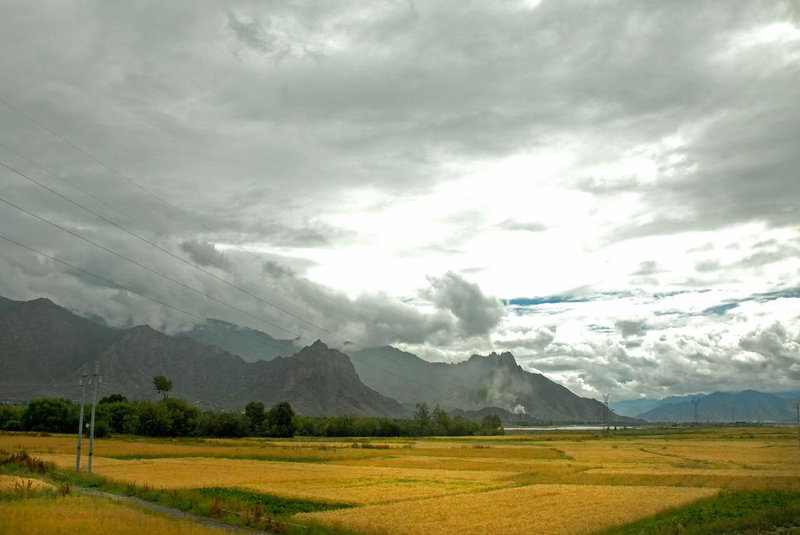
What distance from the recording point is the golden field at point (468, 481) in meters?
42.3

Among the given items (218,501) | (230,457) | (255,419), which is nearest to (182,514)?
(218,501)

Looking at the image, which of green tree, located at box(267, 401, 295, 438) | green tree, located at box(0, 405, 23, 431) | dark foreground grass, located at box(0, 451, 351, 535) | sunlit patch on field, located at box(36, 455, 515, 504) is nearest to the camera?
dark foreground grass, located at box(0, 451, 351, 535)

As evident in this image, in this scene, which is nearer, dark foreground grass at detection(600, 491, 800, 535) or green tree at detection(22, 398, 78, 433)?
dark foreground grass at detection(600, 491, 800, 535)

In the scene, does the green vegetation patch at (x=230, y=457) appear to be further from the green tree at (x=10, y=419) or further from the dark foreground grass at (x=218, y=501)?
the green tree at (x=10, y=419)

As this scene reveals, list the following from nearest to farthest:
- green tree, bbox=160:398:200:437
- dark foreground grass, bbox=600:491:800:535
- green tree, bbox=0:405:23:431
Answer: dark foreground grass, bbox=600:491:800:535, green tree, bbox=0:405:23:431, green tree, bbox=160:398:200:437

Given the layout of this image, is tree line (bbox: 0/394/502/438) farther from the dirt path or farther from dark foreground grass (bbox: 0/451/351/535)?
the dirt path

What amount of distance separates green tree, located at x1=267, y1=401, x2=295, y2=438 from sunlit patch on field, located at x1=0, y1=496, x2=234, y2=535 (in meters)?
154

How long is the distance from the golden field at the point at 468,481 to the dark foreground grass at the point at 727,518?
5.58 feet

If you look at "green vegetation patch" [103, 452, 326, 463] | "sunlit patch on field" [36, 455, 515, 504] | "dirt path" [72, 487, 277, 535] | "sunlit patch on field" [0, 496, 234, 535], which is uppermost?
"sunlit patch on field" [0, 496, 234, 535]

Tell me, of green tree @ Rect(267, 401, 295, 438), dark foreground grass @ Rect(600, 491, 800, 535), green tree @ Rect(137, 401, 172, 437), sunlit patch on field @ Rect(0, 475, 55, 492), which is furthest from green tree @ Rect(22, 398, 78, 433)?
dark foreground grass @ Rect(600, 491, 800, 535)

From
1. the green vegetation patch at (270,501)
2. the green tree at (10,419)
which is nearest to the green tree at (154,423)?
the green tree at (10,419)

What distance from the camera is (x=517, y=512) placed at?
4516 centimetres

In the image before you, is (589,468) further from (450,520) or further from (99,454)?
(99,454)

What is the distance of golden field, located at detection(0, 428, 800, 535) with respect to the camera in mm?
42312
